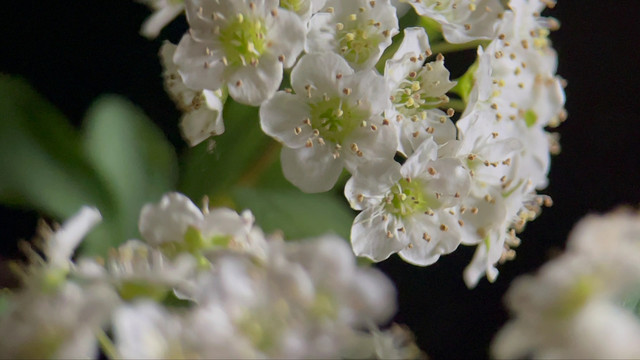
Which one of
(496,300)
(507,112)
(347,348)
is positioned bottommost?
(496,300)

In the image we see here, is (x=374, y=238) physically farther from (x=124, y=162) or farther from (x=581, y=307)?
(x=124, y=162)

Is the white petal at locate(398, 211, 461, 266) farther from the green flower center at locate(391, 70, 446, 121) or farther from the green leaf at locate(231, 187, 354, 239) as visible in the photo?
the green leaf at locate(231, 187, 354, 239)

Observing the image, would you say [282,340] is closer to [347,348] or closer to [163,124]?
[347,348]

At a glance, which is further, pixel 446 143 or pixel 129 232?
pixel 129 232

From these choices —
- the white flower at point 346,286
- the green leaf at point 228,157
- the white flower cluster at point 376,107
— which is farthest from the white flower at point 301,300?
the green leaf at point 228,157

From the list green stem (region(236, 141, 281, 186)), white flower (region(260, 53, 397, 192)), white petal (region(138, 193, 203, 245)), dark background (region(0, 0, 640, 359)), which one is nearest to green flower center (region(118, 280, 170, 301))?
white petal (region(138, 193, 203, 245))

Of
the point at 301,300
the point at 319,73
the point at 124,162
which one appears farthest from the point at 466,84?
the point at 124,162

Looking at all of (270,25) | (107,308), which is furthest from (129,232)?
(107,308)
